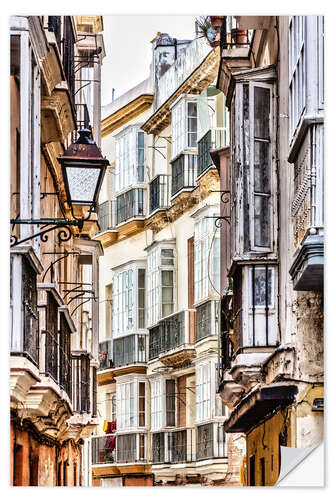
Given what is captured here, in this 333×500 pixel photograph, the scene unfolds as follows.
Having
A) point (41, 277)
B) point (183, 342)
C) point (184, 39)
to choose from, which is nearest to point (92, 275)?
point (183, 342)

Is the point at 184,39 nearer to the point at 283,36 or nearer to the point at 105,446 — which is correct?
the point at 283,36

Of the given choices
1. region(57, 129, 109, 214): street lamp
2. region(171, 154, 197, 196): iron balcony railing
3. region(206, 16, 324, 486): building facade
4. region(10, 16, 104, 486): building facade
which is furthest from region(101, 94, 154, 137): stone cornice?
region(57, 129, 109, 214): street lamp

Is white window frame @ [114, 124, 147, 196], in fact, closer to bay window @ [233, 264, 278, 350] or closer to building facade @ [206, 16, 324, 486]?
building facade @ [206, 16, 324, 486]

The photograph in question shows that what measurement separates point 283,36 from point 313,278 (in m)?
2.15

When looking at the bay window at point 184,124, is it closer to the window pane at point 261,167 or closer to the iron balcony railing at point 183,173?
the iron balcony railing at point 183,173

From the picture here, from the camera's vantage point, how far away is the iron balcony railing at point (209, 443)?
1533 centimetres

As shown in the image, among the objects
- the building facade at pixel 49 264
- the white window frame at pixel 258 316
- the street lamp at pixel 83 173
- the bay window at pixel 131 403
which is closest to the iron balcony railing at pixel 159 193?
the building facade at pixel 49 264

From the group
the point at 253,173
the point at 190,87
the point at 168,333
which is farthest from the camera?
the point at 190,87

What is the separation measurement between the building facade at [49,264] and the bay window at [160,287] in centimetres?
51

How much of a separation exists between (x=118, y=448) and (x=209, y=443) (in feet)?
5.01

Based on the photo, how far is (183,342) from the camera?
15.8 meters

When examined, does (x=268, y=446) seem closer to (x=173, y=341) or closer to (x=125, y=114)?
(x=173, y=341)

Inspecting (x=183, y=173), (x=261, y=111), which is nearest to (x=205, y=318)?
(x=183, y=173)

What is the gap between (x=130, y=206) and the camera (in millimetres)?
15922
